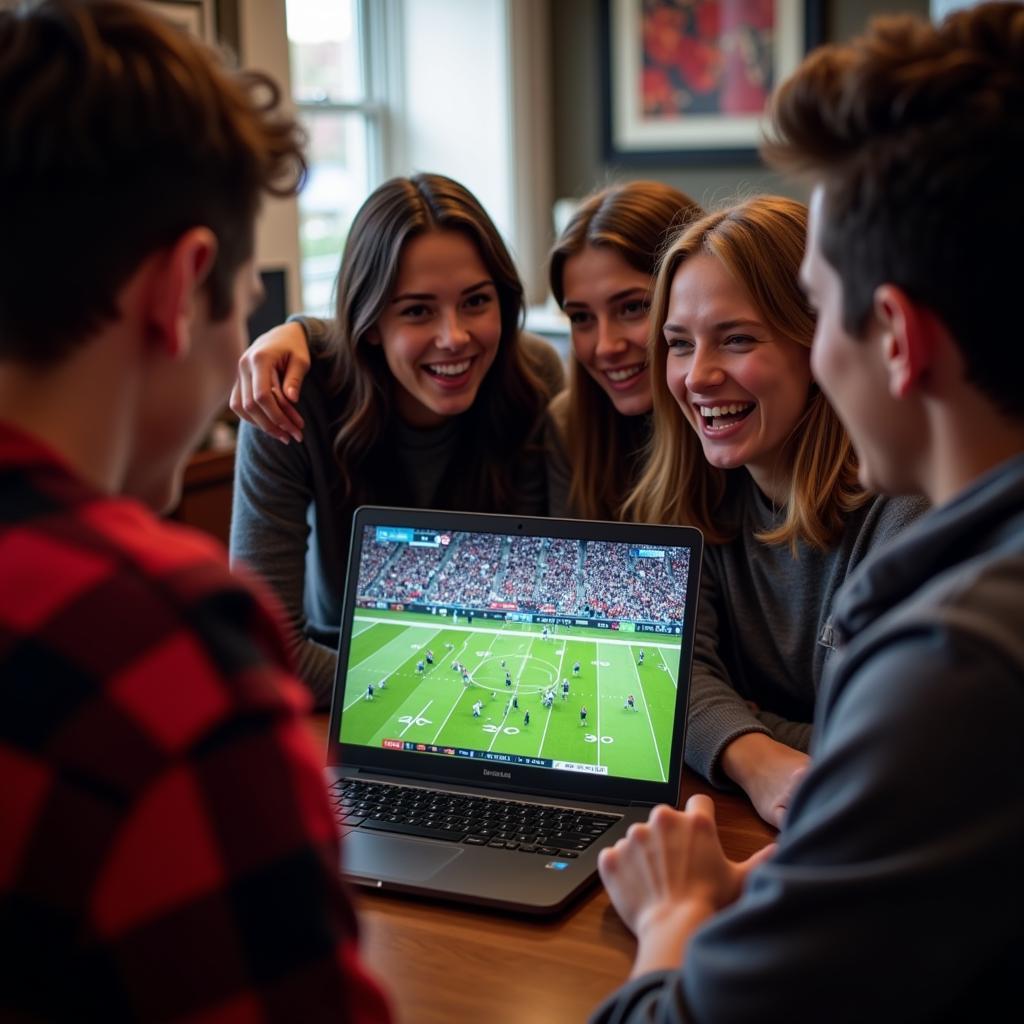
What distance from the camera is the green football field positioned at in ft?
4.55

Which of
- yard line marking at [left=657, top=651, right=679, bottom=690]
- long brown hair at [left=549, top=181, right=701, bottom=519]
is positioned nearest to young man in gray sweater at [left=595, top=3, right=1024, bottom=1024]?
yard line marking at [left=657, top=651, right=679, bottom=690]

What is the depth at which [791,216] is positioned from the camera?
5.65 ft

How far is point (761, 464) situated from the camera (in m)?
1.74

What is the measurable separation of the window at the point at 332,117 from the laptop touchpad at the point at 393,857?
10.8 feet

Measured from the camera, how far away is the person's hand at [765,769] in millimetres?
1357

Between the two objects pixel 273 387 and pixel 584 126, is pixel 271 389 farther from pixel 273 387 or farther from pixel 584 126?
pixel 584 126

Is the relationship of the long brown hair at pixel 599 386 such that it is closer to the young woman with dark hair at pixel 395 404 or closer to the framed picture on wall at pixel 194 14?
the young woman with dark hair at pixel 395 404

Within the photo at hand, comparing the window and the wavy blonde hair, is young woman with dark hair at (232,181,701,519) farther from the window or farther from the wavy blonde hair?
the window

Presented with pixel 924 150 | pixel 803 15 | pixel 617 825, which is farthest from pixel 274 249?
pixel 924 150

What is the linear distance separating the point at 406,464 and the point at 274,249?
2.31 metres

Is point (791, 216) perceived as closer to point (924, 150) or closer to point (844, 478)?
point (844, 478)

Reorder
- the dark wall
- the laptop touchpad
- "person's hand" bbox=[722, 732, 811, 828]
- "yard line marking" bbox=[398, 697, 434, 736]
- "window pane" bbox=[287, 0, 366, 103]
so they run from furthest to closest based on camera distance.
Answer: the dark wall
"window pane" bbox=[287, 0, 366, 103]
"yard line marking" bbox=[398, 697, 434, 736]
"person's hand" bbox=[722, 732, 811, 828]
the laptop touchpad

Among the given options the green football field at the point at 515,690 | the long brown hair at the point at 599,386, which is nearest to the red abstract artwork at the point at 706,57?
the long brown hair at the point at 599,386

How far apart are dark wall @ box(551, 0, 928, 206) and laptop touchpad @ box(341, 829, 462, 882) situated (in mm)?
4149
